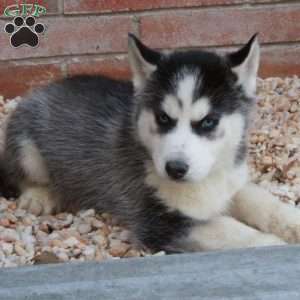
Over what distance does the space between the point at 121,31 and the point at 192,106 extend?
5.14 feet

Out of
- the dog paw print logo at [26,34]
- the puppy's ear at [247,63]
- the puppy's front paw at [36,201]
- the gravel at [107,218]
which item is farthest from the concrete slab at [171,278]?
the dog paw print logo at [26,34]

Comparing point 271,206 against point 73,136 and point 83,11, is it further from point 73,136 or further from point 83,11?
point 83,11

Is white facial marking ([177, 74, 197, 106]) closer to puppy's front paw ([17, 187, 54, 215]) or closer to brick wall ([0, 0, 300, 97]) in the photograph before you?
puppy's front paw ([17, 187, 54, 215])

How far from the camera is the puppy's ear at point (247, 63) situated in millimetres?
2668

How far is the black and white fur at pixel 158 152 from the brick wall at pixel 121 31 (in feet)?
2.49

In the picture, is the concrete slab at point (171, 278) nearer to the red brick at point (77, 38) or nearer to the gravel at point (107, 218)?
the gravel at point (107, 218)

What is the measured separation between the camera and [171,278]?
6.51 ft

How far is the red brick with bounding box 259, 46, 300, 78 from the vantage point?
13.8 ft

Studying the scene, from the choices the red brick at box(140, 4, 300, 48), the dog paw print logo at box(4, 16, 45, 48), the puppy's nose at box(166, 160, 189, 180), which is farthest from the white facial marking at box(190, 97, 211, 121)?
the dog paw print logo at box(4, 16, 45, 48)

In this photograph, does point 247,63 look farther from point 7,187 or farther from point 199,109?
point 7,187

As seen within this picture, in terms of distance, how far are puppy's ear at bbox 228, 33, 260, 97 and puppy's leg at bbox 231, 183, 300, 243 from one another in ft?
1.43

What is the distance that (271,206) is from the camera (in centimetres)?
288

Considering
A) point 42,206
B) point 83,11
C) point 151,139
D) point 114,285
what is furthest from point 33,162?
point 114,285

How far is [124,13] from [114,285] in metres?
2.35
